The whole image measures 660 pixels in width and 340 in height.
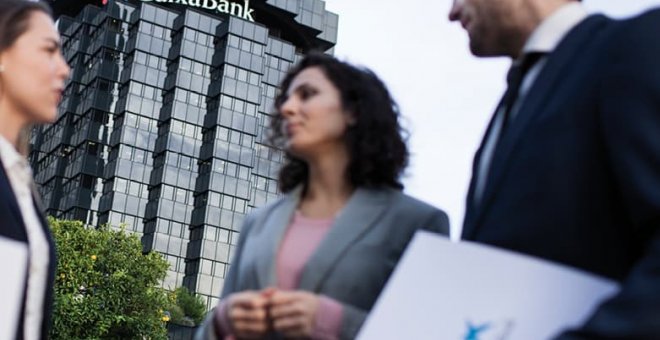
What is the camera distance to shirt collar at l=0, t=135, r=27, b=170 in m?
3.16

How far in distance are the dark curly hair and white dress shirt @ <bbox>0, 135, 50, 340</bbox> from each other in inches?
37.8

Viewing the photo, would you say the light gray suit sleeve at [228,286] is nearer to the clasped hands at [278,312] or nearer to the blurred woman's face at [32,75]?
the clasped hands at [278,312]

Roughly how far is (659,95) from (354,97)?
1.75 meters

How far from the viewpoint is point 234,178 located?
212 ft

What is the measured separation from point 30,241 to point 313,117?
3.63 ft

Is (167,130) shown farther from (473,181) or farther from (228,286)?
(473,181)

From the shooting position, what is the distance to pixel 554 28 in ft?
7.37

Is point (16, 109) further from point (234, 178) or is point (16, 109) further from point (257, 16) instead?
point (257, 16)

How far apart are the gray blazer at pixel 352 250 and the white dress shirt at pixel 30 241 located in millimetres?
581

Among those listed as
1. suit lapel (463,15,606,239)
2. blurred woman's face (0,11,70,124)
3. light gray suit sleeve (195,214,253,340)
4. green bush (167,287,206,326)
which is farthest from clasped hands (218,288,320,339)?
green bush (167,287,206,326)

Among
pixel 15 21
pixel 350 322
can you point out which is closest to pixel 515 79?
pixel 350 322

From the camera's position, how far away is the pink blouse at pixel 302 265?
2.72 meters

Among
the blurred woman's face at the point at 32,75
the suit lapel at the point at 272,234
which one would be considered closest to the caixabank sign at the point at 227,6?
the blurred woman's face at the point at 32,75

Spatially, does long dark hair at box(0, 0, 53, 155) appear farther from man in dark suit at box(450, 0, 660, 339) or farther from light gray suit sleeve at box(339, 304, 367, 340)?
man in dark suit at box(450, 0, 660, 339)
